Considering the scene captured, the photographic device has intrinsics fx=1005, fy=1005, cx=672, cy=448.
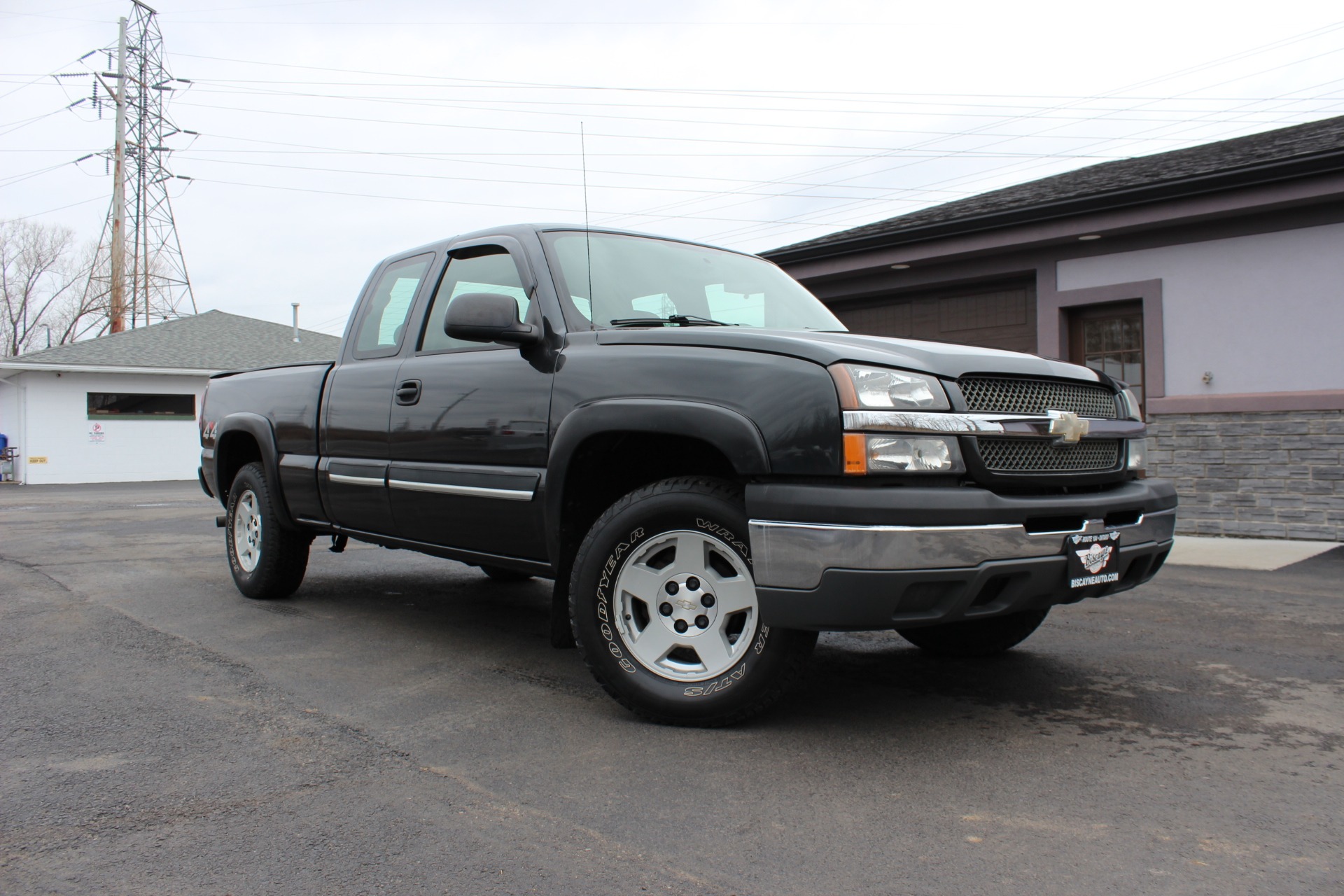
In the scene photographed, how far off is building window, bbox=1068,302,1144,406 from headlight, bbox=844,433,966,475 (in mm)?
8441

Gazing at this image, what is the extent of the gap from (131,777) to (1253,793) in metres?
3.32

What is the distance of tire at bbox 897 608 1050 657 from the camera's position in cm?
441

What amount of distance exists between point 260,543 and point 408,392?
6.60 ft

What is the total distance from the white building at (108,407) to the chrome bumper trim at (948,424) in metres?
28.1

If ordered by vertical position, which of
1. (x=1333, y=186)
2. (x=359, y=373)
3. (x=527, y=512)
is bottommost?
(x=527, y=512)

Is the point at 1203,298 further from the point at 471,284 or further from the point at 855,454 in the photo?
the point at 855,454

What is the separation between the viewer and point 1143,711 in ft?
12.2

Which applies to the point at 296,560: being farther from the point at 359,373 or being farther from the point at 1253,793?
the point at 1253,793

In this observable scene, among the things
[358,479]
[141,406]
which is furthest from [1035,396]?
[141,406]

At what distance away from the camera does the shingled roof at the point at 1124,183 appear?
930 cm

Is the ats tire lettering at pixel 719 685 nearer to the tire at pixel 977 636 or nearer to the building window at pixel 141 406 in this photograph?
the tire at pixel 977 636

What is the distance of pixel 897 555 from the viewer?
3.00m

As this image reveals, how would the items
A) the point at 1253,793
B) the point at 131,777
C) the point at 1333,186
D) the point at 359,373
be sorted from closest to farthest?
the point at 1253,793
the point at 131,777
the point at 359,373
the point at 1333,186

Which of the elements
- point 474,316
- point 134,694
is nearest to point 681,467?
point 474,316
